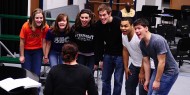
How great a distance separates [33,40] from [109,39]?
120 centimetres

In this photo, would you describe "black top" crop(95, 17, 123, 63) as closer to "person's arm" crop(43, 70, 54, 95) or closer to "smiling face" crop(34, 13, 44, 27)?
"smiling face" crop(34, 13, 44, 27)

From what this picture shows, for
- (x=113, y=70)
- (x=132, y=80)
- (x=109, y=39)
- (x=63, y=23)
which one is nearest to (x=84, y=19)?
(x=63, y=23)

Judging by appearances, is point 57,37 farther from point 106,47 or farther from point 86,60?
point 106,47

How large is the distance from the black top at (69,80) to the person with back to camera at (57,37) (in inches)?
72.6

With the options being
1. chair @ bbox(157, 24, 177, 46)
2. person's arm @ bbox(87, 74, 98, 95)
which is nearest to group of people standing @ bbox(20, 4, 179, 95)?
person's arm @ bbox(87, 74, 98, 95)

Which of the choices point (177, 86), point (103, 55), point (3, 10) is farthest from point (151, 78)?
point (3, 10)

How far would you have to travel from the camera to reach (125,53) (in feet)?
16.8

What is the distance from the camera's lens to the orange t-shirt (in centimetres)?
526

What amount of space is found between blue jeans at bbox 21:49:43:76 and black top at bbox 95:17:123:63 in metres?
0.93

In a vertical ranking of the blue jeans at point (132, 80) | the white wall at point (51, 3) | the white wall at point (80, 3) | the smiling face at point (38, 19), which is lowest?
the blue jeans at point (132, 80)

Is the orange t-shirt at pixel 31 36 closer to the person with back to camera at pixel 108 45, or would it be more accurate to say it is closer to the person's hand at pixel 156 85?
the person with back to camera at pixel 108 45

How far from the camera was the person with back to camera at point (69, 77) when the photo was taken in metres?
3.34

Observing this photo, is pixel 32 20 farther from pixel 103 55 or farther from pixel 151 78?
pixel 151 78

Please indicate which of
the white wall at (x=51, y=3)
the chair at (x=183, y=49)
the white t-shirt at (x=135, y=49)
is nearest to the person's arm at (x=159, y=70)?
the white t-shirt at (x=135, y=49)
